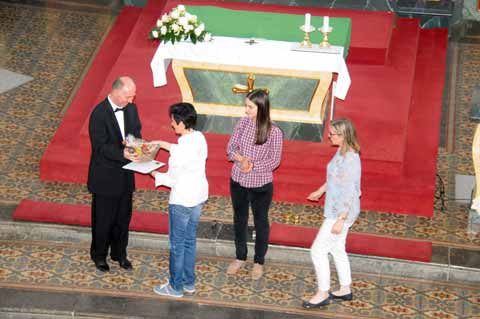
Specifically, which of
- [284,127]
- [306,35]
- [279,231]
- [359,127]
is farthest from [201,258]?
[306,35]

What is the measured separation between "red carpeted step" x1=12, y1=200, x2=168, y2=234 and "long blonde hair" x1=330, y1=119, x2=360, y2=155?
85.7 inches

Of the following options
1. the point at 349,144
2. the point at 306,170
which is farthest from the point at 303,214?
the point at 349,144

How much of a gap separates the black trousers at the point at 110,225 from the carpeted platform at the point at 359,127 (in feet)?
4.33

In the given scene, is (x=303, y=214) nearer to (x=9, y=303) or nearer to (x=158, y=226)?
(x=158, y=226)

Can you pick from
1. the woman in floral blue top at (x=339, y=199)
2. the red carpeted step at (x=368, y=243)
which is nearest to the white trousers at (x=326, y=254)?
the woman in floral blue top at (x=339, y=199)

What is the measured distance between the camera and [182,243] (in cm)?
922

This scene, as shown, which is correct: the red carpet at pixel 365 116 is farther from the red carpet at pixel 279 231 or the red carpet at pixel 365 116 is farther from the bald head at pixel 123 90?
the bald head at pixel 123 90

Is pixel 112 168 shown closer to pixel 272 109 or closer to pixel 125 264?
pixel 125 264

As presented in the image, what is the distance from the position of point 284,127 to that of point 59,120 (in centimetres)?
235

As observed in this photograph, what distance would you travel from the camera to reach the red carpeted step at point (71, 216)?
10.4m

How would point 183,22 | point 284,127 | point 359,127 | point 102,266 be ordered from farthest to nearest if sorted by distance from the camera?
1. point 284,127
2. point 359,127
3. point 183,22
4. point 102,266

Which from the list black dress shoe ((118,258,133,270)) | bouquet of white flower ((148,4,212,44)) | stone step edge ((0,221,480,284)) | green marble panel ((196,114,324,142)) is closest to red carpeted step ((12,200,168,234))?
stone step edge ((0,221,480,284))

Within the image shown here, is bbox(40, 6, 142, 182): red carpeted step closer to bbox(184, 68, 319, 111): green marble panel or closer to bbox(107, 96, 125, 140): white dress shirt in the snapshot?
bbox(184, 68, 319, 111): green marble panel

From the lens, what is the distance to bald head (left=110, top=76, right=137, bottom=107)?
360 inches
